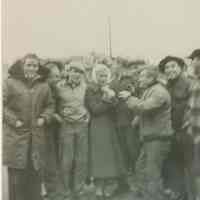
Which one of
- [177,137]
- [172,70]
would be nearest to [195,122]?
[177,137]

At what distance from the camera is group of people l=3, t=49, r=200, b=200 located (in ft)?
4.45

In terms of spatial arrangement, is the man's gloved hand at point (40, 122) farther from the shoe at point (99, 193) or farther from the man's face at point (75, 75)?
the shoe at point (99, 193)

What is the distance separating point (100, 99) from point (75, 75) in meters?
0.11

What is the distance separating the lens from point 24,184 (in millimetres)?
1367

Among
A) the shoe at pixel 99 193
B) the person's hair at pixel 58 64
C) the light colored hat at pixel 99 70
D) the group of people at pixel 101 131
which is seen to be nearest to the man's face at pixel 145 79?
the group of people at pixel 101 131

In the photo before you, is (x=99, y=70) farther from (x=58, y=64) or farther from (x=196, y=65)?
(x=196, y=65)

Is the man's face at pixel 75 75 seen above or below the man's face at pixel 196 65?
below

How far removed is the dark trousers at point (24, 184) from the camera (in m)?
1.36

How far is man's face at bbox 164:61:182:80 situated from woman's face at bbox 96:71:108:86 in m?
0.20

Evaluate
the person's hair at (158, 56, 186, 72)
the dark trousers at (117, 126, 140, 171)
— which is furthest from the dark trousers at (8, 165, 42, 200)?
the person's hair at (158, 56, 186, 72)

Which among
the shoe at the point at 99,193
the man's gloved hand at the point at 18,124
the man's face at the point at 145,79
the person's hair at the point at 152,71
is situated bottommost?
the shoe at the point at 99,193

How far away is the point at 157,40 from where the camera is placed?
1.40m

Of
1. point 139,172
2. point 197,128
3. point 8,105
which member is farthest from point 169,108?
point 8,105

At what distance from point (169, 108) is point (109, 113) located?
0.19 metres
